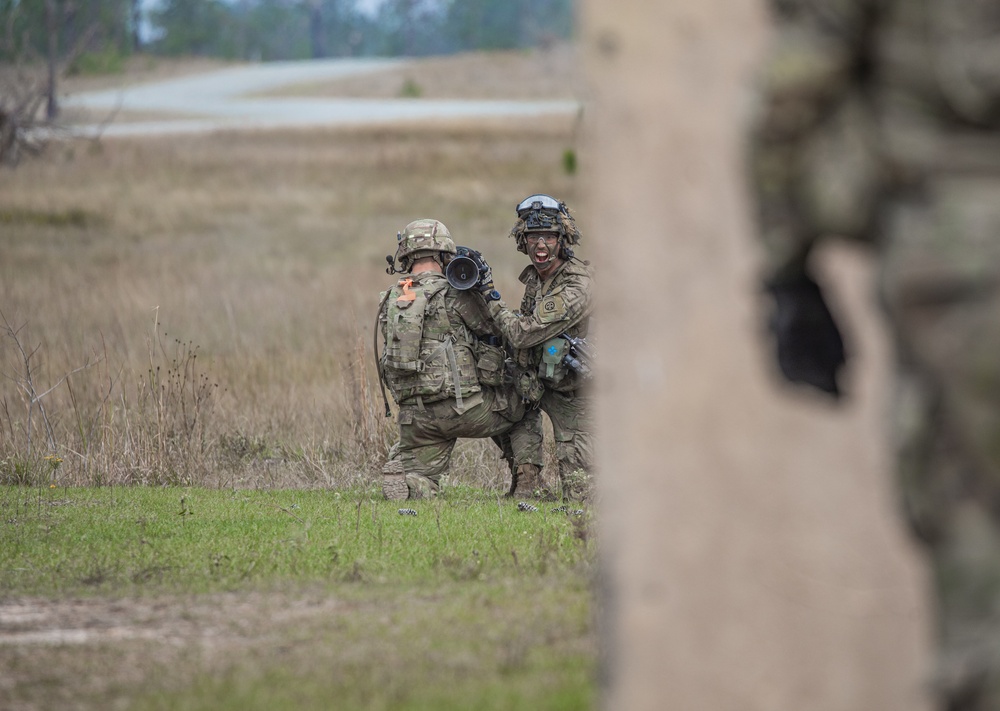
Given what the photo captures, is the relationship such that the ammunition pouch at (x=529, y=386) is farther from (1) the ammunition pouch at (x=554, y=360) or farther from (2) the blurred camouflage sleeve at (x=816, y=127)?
(2) the blurred camouflage sleeve at (x=816, y=127)

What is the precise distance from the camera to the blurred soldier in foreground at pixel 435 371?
29.6 feet

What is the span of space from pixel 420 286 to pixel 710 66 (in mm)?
5921

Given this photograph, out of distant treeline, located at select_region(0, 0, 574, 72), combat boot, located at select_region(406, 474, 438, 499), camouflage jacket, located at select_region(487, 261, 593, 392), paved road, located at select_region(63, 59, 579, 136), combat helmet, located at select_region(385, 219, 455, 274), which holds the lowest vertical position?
combat boot, located at select_region(406, 474, 438, 499)

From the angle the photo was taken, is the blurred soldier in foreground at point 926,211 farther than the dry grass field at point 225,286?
No

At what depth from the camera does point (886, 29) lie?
241 centimetres

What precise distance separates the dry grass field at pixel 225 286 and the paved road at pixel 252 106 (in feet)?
8.61

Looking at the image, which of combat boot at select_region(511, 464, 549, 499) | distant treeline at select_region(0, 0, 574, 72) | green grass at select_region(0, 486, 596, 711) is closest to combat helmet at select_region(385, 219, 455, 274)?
combat boot at select_region(511, 464, 549, 499)

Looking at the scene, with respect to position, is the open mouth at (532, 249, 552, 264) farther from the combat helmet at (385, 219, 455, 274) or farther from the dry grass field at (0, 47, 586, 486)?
the dry grass field at (0, 47, 586, 486)

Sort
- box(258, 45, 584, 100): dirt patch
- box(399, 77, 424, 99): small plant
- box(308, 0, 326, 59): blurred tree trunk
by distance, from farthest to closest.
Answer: box(308, 0, 326, 59): blurred tree trunk → box(258, 45, 584, 100): dirt patch → box(399, 77, 424, 99): small plant

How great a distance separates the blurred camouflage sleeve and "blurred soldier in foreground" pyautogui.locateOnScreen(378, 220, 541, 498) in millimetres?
6478

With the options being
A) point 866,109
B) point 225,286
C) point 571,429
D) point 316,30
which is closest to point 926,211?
point 866,109

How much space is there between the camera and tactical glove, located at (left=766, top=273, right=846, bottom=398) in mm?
2660

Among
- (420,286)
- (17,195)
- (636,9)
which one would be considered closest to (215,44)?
(17,195)

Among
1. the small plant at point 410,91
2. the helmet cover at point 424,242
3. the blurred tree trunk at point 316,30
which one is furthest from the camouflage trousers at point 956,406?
the blurred tree trunk at point 316,30
